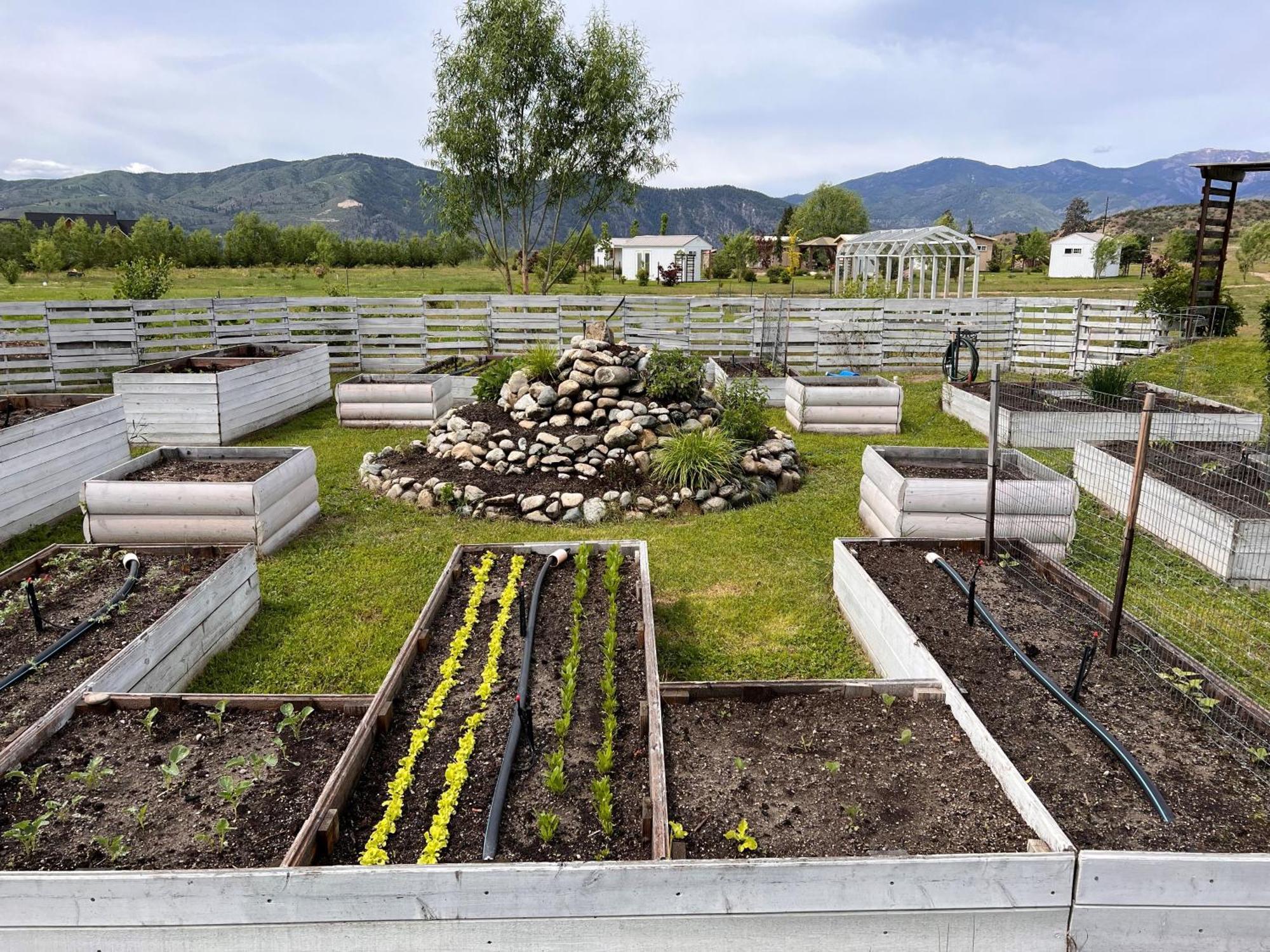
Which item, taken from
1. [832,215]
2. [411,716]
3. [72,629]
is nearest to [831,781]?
[411,716]

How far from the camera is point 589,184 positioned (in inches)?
851

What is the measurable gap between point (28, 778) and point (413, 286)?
4012 cm

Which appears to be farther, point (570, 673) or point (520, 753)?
point (570, 673)

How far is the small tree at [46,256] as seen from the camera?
45344 millimetres

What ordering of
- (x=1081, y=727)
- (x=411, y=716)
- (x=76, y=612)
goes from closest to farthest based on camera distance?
(x=1081, y=727)
(x=411, y=716)
(x=76, y=612)

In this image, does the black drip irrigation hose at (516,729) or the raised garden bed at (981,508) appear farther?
the raised garden bed at (981,508)

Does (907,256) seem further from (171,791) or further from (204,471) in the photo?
(171,791)

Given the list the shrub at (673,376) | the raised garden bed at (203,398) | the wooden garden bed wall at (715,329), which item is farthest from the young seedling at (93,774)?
the wooden garden bed wall at (715,329)

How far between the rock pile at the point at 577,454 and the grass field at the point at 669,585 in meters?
0.26

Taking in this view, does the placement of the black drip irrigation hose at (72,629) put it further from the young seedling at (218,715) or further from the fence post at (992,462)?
the fence post at (992,462)

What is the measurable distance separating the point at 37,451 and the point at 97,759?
5515mm

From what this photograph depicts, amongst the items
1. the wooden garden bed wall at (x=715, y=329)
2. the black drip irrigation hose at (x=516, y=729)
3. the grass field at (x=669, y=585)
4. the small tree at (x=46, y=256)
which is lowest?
the grass field at (x=669, y=585)

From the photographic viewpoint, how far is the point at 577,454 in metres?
8.58

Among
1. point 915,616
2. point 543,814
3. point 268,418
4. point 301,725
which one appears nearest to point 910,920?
point 543,814
